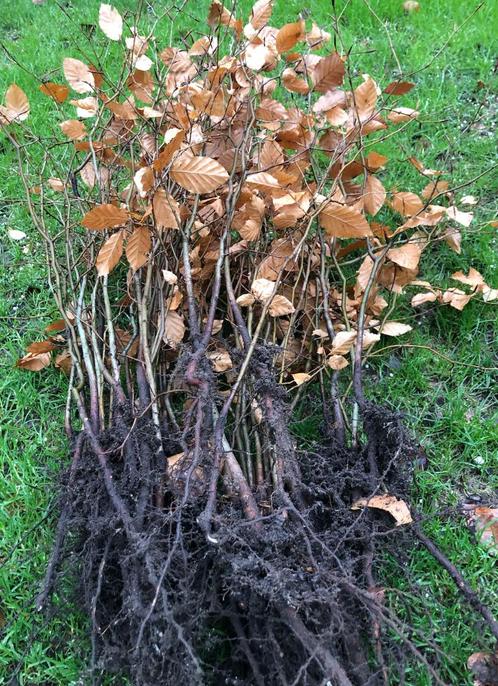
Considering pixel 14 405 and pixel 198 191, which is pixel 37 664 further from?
pixel 198 191

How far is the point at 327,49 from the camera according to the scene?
12.2 ft

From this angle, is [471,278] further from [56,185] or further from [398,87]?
[56,185]

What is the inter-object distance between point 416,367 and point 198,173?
115cm

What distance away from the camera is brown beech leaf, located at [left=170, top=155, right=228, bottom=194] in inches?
72.7

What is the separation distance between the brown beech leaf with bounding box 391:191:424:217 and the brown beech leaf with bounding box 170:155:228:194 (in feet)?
2.97

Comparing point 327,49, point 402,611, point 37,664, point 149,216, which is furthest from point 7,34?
point 402,611

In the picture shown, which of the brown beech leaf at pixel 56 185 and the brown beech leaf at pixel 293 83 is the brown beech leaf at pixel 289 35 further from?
the brown beech leaf at pixel 56 185

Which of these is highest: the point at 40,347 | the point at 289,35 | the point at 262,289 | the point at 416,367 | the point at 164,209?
the point at 289,35

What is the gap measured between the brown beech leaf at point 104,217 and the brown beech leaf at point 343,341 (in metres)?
0.80

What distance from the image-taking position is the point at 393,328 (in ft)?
7.77

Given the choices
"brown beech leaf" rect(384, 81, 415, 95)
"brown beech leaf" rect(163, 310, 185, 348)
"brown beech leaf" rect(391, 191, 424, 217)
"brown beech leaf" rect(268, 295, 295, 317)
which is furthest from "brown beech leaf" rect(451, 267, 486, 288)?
"brown beech leaf" rect(163, 310, 185, 348)

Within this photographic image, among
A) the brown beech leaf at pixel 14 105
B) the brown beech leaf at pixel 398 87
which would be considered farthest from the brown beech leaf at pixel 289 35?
the brown beech leaf at pixel 14 105

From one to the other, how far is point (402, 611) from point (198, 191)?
1.38 meters

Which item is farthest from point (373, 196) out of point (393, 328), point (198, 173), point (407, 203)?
point (198, 173)
